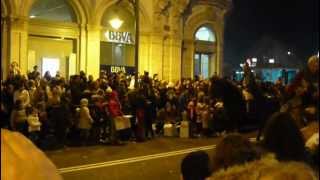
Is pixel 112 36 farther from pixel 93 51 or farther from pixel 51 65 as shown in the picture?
pixel 51 65

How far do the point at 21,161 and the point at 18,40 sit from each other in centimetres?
2121

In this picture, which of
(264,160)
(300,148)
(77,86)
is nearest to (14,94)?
(77,86)

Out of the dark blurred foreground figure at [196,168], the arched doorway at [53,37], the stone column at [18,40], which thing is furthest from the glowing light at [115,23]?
the dark blurred foreground figure at [196,168]

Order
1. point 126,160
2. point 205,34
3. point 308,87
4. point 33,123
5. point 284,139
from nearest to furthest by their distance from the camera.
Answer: point 308,87, point 284,139, point 126,160, point 33,123, point 205,34

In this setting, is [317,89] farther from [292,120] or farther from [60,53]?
[60,53]

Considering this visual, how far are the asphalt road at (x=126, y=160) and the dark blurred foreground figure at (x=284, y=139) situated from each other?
6.77 m

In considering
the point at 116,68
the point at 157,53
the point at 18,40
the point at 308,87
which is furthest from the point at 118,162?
the point at 157,53

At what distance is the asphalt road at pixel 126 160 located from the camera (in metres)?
12.1

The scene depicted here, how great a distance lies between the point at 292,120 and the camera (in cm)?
387

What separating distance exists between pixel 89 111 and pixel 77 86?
48.1 inches

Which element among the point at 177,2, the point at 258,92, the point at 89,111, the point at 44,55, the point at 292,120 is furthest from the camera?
the point at 177,2

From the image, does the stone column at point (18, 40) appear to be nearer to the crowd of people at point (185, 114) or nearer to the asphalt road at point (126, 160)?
the crowd of people at point (185, 114)

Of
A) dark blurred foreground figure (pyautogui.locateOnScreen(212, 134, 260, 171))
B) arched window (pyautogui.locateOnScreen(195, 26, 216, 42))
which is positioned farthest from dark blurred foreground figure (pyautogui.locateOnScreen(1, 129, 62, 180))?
arched window (pyautogui.locateOnScreen(195, 26, 216, 42))

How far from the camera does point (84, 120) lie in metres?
16.6
